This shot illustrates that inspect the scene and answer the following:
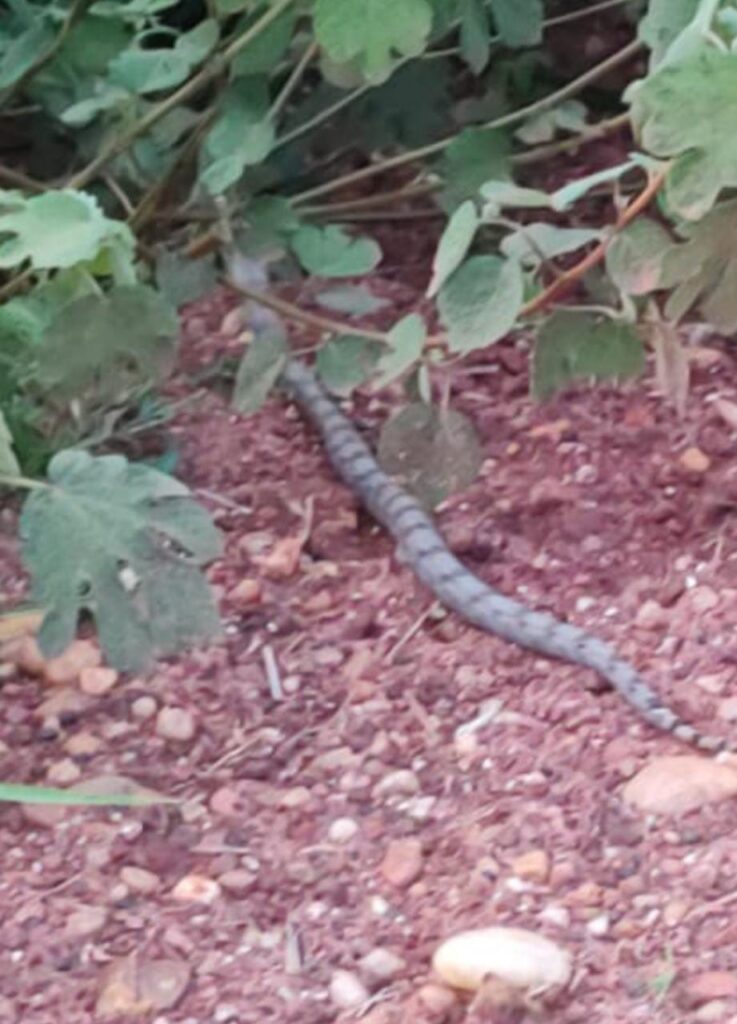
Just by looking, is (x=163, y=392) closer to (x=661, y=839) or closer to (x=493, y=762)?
(x=493, y=762)

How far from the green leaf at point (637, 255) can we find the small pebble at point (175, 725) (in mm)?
512

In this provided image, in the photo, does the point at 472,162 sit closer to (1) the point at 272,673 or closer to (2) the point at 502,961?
(1) the point at 272,673

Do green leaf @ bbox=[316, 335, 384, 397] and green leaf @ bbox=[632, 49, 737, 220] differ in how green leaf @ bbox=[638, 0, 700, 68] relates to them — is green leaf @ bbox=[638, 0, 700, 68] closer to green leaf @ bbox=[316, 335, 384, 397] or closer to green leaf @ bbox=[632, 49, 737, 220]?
green leaf @ bbox=[632, 49, 737, 220]

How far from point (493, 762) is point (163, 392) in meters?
0.70

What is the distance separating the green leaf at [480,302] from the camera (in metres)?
1.45

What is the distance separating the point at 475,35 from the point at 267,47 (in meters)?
0.24

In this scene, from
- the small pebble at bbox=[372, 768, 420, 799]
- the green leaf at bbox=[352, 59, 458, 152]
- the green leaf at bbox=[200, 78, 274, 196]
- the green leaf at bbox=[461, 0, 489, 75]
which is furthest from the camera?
the green leaf at bbox=[352, 59, 458, 152]

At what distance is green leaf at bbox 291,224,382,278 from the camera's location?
5.69 ft

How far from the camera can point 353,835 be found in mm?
1529

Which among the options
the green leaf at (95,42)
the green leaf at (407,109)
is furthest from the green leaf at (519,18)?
the green leaf at (95,42)

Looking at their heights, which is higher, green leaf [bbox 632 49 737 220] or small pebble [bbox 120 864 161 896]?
green leaf [bbox 632 49 737 220]

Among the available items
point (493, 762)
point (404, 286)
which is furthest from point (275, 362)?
point (404, 286)

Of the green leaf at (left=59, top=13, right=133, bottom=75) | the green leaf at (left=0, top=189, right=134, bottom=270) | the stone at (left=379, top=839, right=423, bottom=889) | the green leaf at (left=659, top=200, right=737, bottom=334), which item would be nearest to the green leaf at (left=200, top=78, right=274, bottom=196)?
the green leaf at (left=59, top=13, right=133, bottom=75)

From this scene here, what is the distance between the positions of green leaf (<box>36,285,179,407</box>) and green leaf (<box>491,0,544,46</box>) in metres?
0.62
